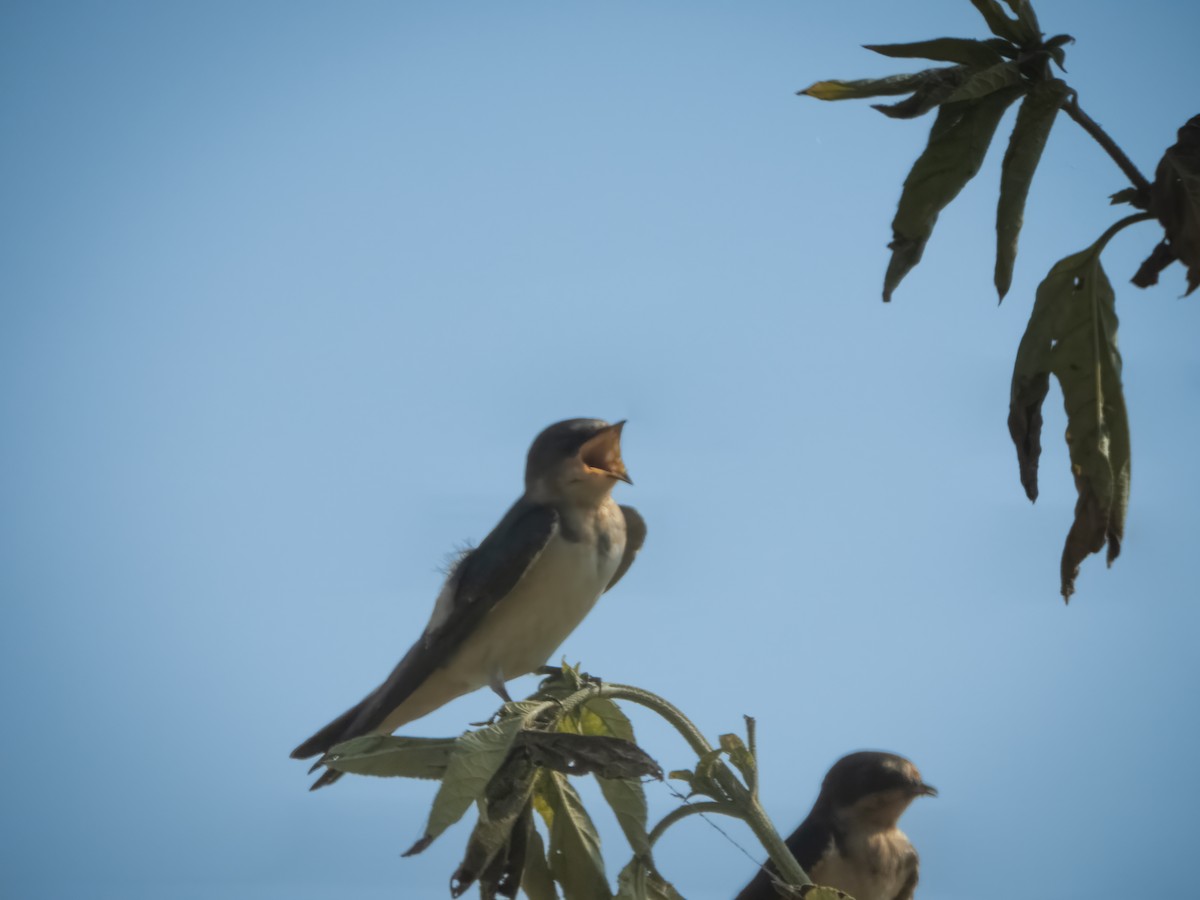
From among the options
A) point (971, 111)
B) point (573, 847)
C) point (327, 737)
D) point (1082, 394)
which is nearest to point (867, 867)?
point (327, 737)

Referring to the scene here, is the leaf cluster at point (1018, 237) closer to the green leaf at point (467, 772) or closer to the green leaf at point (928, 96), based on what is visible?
the green leaf at point (928, 96)

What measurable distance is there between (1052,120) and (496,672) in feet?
14.1

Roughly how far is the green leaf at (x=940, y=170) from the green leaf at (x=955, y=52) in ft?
0.29

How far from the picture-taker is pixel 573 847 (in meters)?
3.92

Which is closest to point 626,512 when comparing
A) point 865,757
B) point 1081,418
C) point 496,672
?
point 496,672

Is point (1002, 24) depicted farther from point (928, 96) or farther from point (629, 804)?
point (629, 804)

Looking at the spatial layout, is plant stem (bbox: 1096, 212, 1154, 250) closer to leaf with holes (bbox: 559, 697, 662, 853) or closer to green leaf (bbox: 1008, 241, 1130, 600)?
green leaf (bbox: 1008, 241, 1130, 600)

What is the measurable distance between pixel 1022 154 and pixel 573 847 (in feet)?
6.90

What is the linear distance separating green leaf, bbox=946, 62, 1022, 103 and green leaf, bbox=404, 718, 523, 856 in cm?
173

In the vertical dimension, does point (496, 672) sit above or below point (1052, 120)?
above

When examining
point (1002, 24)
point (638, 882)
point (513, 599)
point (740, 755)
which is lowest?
point (638, 882)

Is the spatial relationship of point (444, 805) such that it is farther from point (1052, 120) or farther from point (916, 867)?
point (916, 867)

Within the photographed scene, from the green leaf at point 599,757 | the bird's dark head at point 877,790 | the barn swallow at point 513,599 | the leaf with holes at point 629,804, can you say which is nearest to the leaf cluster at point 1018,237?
the green leaf at point 599,757

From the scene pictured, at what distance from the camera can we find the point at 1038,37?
10.2ft
